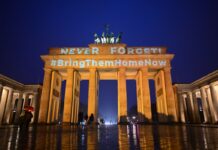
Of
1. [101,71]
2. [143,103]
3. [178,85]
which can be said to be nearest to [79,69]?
[101,71]

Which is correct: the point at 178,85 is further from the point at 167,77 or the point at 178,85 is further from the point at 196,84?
the point at 167,77

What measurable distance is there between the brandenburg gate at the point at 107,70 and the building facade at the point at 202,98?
23.4 feet

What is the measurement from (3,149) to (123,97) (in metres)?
29.0

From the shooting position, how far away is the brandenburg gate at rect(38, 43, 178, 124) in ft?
104

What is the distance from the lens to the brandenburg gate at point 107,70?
31656mm

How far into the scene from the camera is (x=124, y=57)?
112 ft

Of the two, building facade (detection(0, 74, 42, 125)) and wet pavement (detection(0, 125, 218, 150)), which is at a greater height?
building facade (detection(0, 74, 42, 125))

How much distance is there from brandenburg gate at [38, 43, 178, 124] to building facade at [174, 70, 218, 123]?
714 centimetres

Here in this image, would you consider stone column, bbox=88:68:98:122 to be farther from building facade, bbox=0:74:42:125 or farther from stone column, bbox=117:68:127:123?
building facade, bbox=0:74:42:125

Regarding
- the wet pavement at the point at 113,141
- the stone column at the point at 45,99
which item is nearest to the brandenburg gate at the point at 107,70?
the stone column at the point at 45,99

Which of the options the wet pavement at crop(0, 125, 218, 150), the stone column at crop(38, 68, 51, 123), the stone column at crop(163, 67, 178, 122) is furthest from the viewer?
the stone column at crop(38, 68, 51, 123)

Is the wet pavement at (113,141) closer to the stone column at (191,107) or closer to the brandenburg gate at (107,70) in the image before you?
the brandenburg gate at (107,70)

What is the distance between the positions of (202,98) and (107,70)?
22452mm

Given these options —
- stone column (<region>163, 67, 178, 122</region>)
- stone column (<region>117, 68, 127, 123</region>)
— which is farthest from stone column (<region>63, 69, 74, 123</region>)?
stone column (<region>163, 67, 178, 122</region>)
